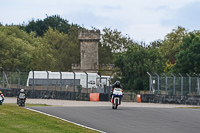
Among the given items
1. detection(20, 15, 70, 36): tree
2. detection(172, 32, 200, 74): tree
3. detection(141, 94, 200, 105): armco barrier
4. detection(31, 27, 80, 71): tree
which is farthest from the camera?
detection(20, 15, 70, 36): tree

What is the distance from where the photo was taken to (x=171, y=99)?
42375 millimetres

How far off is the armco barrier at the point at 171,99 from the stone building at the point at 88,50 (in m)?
52.9

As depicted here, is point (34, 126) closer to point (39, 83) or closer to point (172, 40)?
point (39, 83)

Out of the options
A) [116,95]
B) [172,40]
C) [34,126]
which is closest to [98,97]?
[116,95]

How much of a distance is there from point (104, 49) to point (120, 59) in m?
39.5

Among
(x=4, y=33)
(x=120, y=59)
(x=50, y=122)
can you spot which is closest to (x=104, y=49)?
(x=4, y=33)

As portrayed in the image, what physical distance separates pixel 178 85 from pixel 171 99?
5.67ft

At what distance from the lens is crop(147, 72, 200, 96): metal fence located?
42969mm

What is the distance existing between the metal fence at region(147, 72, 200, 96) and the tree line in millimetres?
22288

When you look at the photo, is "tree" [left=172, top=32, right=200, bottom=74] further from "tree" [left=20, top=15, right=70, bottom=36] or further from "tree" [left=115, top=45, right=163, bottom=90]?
"tree" [left=20, top=15, right=70, bottom=36]

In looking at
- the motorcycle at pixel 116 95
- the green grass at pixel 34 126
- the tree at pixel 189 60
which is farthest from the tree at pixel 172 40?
the green grass at pixel 34 126

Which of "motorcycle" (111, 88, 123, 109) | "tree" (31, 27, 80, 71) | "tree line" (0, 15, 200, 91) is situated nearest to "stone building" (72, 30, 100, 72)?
"tree line" (0, 15, 200, 91)

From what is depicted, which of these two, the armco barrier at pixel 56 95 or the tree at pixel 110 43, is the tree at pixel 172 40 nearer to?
the tree at pixel 110 43

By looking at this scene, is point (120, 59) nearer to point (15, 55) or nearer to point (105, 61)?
point (15, 55)
